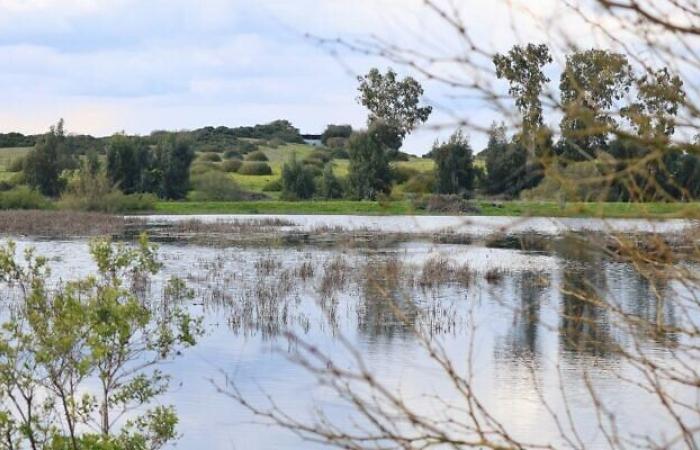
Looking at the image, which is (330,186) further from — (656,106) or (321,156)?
(656,106)

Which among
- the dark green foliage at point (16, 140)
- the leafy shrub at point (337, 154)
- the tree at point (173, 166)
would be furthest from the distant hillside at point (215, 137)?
the leafy shrub at point (337, 154)

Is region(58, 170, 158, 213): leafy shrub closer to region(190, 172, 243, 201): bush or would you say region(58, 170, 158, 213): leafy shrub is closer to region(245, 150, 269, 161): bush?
region(190, 172, 243, 201): bush

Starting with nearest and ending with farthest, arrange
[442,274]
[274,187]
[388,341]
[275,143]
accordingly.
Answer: [388,341] → [442,274] → [274,187] → [275,143]

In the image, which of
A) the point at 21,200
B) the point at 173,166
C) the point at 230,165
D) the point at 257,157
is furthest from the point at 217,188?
the point at 257,157

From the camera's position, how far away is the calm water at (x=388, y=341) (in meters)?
12.0

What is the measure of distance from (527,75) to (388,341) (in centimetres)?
1350

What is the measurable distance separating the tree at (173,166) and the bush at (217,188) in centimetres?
106

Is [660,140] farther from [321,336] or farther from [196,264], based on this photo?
[196,264]

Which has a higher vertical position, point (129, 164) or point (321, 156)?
point (321, 156)

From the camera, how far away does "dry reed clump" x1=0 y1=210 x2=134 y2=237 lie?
36.3 metres

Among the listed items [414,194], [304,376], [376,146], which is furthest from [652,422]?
[376,146]

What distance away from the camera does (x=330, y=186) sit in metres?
58.7

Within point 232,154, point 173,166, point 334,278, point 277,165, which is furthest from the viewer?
point 232,154

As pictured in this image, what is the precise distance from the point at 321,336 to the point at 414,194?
14.0 meters
